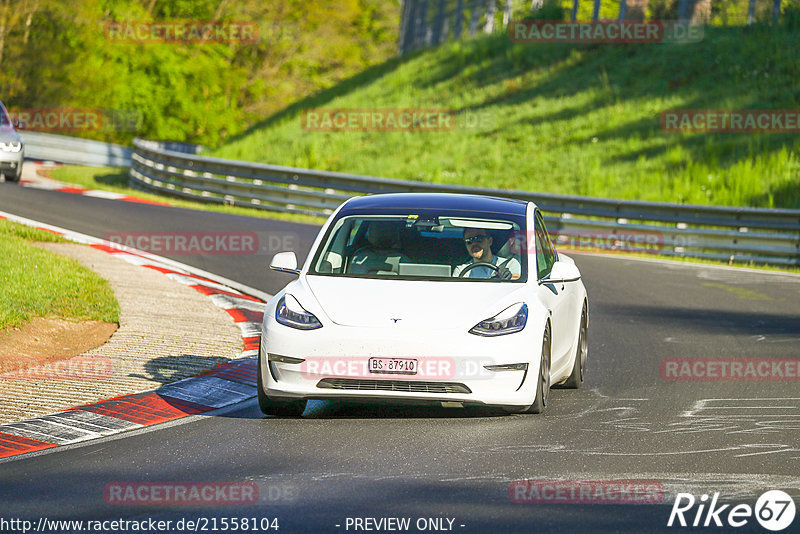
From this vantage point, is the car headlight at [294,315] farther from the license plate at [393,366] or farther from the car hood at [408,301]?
the license plate at [393,366]

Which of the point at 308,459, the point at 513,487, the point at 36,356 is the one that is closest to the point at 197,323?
the point at 36,356

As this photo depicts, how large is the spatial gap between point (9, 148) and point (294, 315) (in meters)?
20.2

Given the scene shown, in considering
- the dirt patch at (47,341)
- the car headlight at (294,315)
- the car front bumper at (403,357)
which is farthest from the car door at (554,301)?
the dirt patch at (47,341)

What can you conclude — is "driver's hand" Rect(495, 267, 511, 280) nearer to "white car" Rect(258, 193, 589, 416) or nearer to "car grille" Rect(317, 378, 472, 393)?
"white car" Rect(258, 193, 589, 416)

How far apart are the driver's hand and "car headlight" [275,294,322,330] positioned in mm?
1467

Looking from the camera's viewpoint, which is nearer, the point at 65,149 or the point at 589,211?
the point at 589,211

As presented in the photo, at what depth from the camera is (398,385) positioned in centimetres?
813

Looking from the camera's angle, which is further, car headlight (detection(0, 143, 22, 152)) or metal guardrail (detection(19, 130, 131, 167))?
metal guardrail (detection(19, 130, 131, 167))

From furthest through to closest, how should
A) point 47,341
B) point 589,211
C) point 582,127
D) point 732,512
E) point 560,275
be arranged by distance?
point 582,127
point 589,211
point 47,341
point 560,275
point 732,512

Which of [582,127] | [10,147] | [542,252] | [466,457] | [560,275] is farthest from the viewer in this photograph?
[582,127]

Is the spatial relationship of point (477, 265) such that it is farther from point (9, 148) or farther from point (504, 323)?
point (9, 148)

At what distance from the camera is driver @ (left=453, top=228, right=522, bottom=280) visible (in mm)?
9023

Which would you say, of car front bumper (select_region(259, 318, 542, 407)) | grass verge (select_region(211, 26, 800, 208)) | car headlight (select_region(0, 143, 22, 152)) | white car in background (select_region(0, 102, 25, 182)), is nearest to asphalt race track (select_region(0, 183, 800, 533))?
car front bumper (select_region(259, 318, 542, 407))

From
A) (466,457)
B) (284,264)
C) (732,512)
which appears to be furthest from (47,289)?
(732,512)
